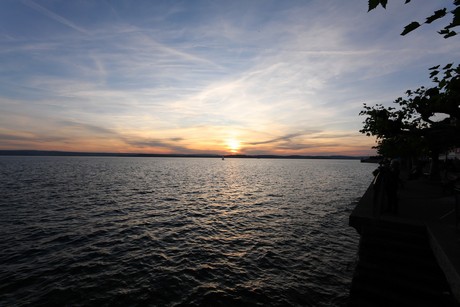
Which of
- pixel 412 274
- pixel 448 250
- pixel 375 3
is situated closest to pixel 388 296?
pixel 412 274

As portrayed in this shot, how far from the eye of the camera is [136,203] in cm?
2762

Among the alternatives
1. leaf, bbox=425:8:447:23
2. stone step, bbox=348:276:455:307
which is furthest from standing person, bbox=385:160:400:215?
leaf, bbox=425:8:447:23

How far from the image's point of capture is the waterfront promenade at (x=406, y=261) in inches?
265

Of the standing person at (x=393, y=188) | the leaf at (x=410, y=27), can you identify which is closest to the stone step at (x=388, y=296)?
the standing person at (x=393, y=188)

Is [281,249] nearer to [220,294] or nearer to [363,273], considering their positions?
[220,294]

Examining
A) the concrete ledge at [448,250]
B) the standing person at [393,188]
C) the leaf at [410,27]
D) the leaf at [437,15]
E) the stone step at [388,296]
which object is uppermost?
the leaf at [437,15]

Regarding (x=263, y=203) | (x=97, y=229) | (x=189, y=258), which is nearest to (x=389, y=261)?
(x=189, y=258)

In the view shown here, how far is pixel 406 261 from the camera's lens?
26.0ft

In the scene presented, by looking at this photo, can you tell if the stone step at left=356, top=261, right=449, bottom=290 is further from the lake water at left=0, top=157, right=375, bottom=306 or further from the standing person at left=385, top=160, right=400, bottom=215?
the standing person at left=385, top=160, right=400, bottom=215

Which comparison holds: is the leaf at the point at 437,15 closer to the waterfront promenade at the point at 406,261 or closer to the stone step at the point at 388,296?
the waterfront promenade at the point at 406,261

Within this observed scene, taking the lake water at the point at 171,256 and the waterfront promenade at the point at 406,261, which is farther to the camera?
the lake water at the point at 171,256

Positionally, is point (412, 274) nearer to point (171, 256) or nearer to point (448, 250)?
point (448, 250)

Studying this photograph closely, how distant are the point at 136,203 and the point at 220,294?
2040 cm

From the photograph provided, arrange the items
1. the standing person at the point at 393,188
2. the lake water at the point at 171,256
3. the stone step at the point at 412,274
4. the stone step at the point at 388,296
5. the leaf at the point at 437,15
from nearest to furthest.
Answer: the leaf at the point at 437,15
the stone step at the point at 388,296
the stone step at the point at 412,274
the lake water at the point at 171,256
the standing person at the point at 393,188
